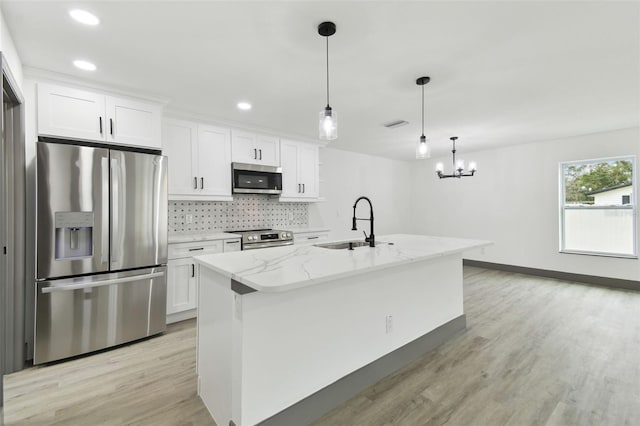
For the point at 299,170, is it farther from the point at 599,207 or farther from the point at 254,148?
the point at 599,207

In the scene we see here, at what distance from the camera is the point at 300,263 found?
175 cm

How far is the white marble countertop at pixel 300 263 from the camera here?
1345 mm

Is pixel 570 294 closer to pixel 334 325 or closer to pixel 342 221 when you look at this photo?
pixel 342 221

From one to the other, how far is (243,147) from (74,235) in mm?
2157

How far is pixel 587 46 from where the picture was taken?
6.99 feet

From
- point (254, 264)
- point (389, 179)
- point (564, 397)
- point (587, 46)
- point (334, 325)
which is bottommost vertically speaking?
point (564, 397)

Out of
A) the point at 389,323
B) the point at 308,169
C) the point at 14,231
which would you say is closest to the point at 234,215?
the point at 308,169

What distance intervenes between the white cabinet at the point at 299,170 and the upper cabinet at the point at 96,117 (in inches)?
72.9

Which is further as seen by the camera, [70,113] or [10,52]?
[70,113]

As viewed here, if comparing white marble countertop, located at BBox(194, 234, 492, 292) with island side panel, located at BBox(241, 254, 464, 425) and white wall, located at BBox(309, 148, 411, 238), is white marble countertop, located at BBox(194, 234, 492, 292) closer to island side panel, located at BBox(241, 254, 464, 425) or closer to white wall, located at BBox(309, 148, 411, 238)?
island side panel, located at BBox(241, 254, 464, 425)

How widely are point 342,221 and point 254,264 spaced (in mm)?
4275

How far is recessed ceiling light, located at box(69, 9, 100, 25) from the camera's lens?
1.75 m

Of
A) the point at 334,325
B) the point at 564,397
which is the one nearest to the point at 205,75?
the point at 334,325

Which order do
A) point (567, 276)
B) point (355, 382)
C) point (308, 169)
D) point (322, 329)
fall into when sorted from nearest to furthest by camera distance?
point (322, 329) < point (355, 382) < point (308, 169) < point (567, 276)
